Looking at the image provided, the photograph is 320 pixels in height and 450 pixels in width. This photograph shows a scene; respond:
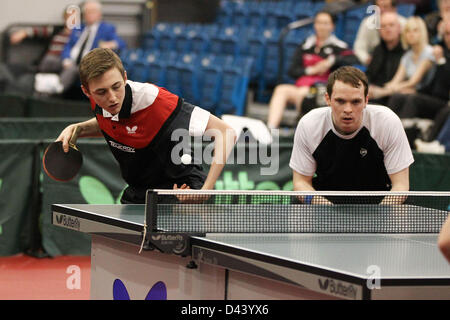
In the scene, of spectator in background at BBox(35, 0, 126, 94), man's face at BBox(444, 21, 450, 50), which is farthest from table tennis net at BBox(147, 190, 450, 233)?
spectator in background at BBox(35, 0, 126, 94)

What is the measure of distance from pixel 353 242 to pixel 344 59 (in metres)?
6.80

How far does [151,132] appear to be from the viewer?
14.8 ft

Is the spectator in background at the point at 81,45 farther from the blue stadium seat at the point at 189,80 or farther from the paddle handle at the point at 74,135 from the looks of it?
the paddle handle at the point at 74,135

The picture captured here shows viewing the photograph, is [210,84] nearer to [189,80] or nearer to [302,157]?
[189,80]

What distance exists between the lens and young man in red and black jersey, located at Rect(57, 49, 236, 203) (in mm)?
4371

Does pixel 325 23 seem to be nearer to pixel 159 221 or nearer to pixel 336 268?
pixel 159 221

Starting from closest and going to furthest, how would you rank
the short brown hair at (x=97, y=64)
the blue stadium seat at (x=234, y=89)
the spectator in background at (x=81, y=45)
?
1. the short brown hair at (x=97, y=64)
2. the blue stadium seat at (x=234, y=89)
3. the spectator in background at (x=81, y=45)

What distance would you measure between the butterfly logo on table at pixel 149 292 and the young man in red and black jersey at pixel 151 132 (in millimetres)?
603

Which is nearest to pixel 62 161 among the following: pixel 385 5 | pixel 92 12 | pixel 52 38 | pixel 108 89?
pixel 108 89

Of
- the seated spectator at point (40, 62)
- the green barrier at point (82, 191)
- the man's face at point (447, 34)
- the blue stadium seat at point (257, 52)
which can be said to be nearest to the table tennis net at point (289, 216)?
the green barrier at point (82, 191)

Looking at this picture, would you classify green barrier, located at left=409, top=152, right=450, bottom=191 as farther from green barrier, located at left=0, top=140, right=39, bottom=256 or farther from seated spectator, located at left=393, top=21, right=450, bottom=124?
green barrier, located at left=0, top=140, right=39, bottom=256

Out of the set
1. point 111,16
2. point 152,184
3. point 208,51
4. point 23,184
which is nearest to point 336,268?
point 152,184

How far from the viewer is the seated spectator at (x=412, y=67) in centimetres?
934

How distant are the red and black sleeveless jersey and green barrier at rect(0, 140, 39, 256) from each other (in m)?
3.06
